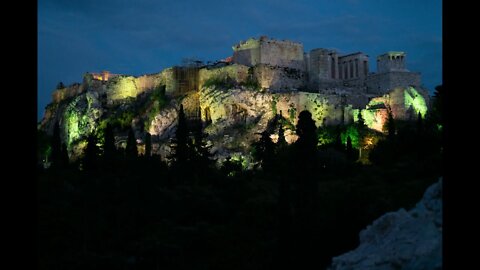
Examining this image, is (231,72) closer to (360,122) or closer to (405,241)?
(360,122)

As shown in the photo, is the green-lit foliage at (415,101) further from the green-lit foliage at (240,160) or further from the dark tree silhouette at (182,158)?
the dark tree silhouette at (182,158)

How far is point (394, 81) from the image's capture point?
5328 cm

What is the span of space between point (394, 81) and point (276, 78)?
10.3m

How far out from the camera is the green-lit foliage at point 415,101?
48.7 m

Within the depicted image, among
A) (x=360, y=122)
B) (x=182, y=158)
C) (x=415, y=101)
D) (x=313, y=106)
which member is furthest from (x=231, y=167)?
(x=415, y=101)

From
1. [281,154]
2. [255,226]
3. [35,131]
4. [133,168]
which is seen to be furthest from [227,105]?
[35,131]

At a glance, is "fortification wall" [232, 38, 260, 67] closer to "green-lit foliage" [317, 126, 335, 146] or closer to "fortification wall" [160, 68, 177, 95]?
"fortification wall" [160, 68, 177, 95]

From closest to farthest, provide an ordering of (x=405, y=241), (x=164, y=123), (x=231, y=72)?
(x=405, y=241) → (x=231, y=72) → (x=164, y=123)

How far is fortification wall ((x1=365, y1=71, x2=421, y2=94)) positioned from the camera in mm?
53188

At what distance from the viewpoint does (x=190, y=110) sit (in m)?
53.0

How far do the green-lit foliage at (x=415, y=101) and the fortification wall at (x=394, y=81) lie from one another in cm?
291

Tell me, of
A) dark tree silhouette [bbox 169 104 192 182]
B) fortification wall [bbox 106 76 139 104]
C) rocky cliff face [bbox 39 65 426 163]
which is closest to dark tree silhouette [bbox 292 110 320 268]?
dark tree silhouette [bbox 169 104 192 182]

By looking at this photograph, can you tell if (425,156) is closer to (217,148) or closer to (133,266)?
(133,266)

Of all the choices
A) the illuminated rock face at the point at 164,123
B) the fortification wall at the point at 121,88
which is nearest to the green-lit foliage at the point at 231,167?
the illuminated rock face at the point at 164,123
